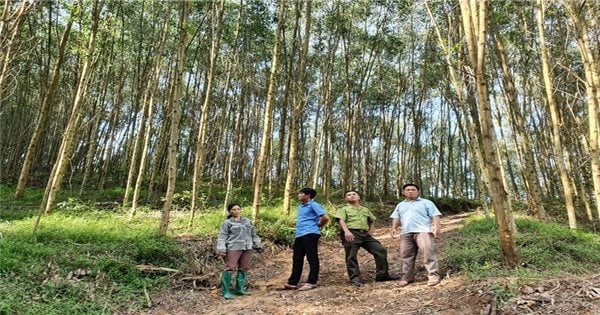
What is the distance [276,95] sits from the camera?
17859mm

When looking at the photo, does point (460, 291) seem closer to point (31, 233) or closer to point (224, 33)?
point (31, 233)

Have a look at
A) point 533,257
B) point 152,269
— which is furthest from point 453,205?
point 152,269

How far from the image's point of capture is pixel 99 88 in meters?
17.1

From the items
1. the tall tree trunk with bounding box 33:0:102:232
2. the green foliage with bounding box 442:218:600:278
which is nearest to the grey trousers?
the green foliage with bounding box 442:218:600:278

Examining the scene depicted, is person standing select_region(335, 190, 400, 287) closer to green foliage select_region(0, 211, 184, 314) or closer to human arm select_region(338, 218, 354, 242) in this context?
human arm select_region(338, 218, 354, 242)

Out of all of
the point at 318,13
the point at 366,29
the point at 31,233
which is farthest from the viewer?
the point at 366,29

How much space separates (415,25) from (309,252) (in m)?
14.3

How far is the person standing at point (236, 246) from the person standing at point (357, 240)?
4.00 feet

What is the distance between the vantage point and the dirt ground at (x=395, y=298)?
3840 millimetres

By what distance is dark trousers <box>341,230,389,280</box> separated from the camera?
5.62m

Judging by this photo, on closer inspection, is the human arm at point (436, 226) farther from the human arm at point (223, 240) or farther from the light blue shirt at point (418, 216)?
the human arm at point (223, 240)

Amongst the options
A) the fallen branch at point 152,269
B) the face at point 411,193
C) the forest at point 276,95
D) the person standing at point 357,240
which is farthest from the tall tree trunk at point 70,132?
the face at point 411,193

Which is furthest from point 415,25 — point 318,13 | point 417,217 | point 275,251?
point 417,217

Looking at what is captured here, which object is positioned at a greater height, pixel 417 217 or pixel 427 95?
pixel 427 95
